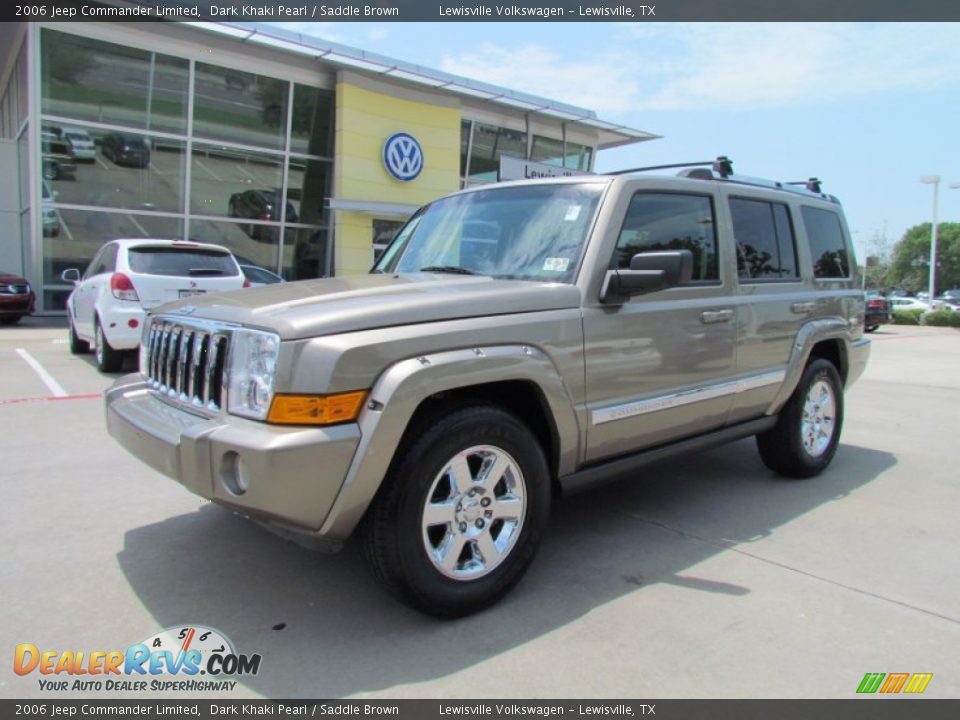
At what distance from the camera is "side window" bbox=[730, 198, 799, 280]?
14.3ft

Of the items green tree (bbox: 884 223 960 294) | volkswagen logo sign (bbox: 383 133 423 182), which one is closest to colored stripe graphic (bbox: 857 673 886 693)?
volkswagen logo sign (bbox: 383 133 423 182)

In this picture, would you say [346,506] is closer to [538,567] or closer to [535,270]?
[538,567]

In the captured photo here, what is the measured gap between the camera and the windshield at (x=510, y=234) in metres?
3.52

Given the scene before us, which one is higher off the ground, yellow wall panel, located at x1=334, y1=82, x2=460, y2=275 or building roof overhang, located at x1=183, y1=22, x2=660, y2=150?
building roof overhang, located at x1=183, y1=22, x2=660, y2=150

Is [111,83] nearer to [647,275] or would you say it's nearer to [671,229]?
[671,229]

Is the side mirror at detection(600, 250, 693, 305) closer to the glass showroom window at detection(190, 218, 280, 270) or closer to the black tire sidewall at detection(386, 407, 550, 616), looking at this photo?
the black tire sidewall at detection(386, 407, 550, 616)

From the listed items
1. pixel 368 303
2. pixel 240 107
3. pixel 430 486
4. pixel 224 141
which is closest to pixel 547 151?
pixel 240 107

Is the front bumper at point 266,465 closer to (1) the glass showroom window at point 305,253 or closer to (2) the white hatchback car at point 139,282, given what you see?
(2) the white hatchback car at point 139,282

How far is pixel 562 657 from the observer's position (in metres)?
2.65

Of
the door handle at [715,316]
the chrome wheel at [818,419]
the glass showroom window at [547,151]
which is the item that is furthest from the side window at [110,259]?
the glass showroom window at [547,151]

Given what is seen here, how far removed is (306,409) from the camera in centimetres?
256

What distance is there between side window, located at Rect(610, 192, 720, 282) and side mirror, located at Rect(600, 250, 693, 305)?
181 mm
